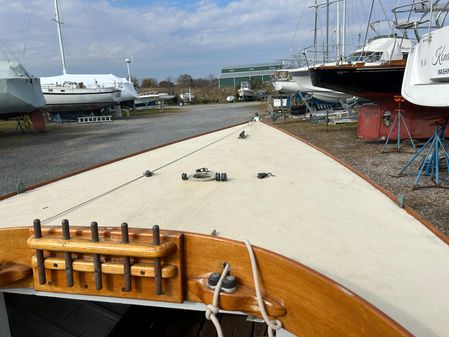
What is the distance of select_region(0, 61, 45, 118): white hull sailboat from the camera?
14547 millimetres

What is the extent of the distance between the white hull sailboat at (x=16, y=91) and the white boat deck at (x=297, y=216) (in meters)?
14.0

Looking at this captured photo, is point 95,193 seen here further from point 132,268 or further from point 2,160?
point 2,160

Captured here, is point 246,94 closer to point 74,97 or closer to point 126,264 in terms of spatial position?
point 74,97

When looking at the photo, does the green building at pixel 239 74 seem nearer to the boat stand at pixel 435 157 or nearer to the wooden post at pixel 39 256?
the boat stand at pixel 435 157

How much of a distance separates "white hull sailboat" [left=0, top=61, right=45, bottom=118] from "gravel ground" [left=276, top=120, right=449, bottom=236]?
11.3 metres

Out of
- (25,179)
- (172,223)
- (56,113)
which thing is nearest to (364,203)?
(172,223)

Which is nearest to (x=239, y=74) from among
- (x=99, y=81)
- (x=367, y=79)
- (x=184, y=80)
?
(x=184, y=80)

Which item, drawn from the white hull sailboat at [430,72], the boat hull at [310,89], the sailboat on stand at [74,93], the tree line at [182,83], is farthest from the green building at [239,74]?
the white hull sailboat at [430,72]

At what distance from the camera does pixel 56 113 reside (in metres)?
24.0

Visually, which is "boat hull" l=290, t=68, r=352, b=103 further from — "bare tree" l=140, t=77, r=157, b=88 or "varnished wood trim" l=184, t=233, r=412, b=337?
"bare tree" l=140, t=77, r=157, b=88

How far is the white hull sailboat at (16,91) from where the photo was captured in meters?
14.5

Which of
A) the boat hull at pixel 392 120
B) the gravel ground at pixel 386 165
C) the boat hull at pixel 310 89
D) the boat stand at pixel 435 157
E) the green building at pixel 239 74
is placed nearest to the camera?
the gravel ground at pixel 386 165

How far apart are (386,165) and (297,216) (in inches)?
238

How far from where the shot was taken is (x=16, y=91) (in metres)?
14.8
